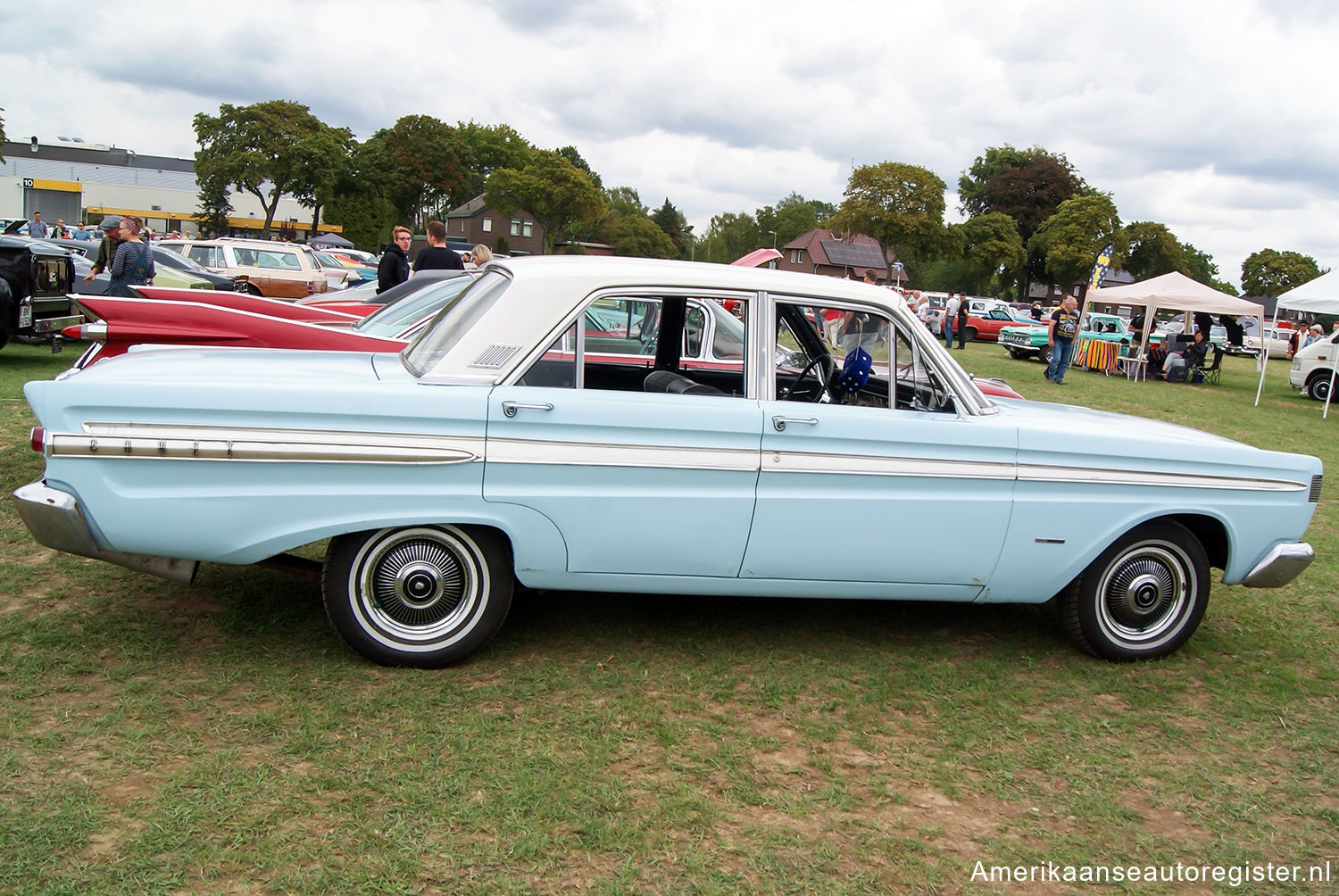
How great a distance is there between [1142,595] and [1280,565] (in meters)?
0.63

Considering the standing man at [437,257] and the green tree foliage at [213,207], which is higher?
the green tree foliage at [213,207]

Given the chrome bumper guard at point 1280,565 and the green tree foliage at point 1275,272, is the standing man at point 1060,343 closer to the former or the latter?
the chrome bumper guard at point 1280,565

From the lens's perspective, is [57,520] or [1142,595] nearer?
[57,520]

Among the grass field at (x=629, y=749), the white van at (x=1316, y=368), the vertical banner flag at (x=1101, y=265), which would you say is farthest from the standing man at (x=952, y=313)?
the grass field at (x=629, y=749)

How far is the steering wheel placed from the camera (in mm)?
4594

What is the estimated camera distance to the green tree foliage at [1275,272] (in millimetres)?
75812

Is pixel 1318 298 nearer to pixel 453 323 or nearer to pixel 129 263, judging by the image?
pixel 453 323

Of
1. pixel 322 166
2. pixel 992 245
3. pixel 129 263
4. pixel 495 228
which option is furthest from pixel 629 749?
pixel 495 228

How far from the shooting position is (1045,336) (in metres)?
25.8

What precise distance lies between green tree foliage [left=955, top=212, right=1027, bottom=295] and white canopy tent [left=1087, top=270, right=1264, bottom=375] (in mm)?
41836

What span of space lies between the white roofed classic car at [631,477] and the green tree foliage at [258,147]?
188ft

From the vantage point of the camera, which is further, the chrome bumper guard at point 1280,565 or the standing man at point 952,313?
the standing man at point 952,313

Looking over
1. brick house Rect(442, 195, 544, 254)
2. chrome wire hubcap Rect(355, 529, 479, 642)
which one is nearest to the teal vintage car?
chrome wire hubcap Rect(355, 529, 479, 642)

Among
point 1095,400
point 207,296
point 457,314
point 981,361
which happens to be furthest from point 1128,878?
point 981,361
